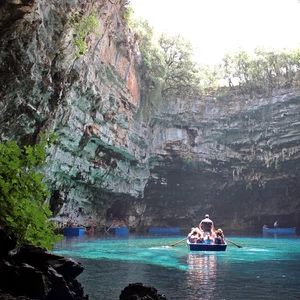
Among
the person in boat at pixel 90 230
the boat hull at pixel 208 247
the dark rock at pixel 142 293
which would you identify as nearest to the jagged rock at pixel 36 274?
the dark rock at pixel 142 293

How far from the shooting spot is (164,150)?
3006 centimetres

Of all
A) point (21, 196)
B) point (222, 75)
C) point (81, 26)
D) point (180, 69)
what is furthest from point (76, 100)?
point (222, 75)

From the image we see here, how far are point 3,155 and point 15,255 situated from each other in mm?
1575

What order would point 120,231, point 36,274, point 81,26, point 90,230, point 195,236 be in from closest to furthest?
1. point 36,274
2. point 81,26
3. point 195,236
4. point 90,230
5. point 120,231

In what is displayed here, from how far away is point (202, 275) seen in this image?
8953 mm

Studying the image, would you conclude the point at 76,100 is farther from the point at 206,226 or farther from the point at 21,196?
the point at 21,196

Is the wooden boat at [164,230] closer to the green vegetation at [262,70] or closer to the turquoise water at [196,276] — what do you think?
the green vegetation at [262,70]

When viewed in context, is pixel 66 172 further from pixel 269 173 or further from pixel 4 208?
A: pixel 269 173

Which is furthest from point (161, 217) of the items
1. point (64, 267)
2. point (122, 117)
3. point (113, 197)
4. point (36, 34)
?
point (64, 267)

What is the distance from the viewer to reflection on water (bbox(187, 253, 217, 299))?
7.33m

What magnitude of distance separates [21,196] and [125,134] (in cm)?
2018

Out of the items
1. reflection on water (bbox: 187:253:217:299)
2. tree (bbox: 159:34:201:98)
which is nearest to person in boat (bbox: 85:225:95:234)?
tree (bbox: 159:34:201:98)

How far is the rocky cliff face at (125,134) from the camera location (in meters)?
13.7

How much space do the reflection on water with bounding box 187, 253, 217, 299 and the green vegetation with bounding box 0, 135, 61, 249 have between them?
145 inches
